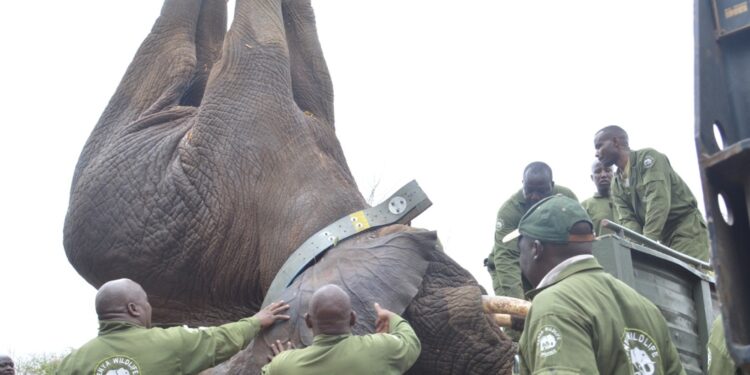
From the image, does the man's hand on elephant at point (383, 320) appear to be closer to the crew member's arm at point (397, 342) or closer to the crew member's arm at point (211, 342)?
the crew member's arm at point (397, 342)

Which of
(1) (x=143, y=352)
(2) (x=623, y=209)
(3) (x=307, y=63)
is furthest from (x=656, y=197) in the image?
(1) (x=143, y=352)

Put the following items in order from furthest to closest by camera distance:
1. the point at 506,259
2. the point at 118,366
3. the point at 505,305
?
1. the point at 506,259
2. the point at 505,305
3. the point at 118,366

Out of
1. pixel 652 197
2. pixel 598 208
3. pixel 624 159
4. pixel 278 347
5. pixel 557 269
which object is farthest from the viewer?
pixel 598 208

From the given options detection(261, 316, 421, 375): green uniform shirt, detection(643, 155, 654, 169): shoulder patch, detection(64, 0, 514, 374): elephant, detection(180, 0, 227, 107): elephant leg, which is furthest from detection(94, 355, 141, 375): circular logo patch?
detection(643, 155, 654, 169): shoulder patch

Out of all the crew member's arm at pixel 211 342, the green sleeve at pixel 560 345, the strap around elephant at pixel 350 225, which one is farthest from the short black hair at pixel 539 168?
the green sleeve at pixel 560 345

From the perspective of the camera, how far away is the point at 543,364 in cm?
324

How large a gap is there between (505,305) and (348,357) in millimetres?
1300

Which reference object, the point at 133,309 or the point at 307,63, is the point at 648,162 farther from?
the point at 133,309

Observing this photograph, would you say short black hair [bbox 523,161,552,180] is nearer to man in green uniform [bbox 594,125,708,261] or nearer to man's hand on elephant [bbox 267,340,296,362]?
man in green uniform [bbox 594,125,708,261]

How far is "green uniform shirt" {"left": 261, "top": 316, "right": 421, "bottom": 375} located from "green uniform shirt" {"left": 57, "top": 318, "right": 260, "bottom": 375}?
0.33m

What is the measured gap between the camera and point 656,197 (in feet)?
23.8

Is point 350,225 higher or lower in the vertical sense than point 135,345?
higher

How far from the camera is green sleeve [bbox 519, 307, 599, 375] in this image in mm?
3199

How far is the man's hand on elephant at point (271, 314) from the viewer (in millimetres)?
5293
